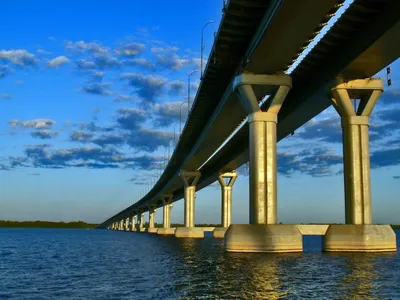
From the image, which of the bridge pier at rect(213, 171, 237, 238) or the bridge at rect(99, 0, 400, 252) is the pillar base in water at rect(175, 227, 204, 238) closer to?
the bridge pier at rect(213, 171, 237, 238)

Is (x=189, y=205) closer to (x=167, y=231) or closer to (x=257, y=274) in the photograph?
(x=167, y=231)

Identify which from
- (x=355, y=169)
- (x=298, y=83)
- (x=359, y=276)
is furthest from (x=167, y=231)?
(x=359, y=276)

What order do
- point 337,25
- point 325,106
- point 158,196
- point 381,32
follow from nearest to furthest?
point 381,32 → point 337,25 → point 325,106 → point 158,196

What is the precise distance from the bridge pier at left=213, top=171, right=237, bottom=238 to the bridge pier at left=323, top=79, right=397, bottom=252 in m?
64.1

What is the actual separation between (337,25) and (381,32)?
3.24 metres

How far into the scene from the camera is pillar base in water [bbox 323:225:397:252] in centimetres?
3691

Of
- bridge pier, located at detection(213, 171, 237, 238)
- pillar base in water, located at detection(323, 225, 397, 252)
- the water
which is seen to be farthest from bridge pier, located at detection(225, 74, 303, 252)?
bridge pier, located at detection(213, 171, 237, 238)

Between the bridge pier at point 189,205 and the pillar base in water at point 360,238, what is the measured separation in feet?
181

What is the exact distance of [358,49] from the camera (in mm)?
33906

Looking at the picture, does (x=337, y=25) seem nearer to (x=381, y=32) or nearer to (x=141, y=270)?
(x=381, y=32)

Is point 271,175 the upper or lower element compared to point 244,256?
upper

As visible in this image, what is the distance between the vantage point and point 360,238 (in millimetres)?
37000

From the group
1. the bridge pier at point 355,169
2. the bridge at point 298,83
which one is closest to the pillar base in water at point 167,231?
the bridge at point 298,83

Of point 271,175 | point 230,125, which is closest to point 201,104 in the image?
point 230,125
